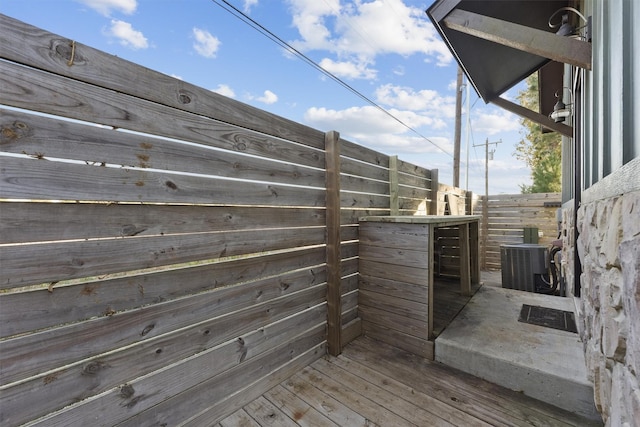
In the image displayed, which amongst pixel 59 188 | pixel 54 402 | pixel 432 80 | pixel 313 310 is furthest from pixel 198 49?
pixel 432 80

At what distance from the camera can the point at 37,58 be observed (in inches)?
40.3

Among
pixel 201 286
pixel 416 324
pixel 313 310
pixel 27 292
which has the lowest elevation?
pixel 416 324

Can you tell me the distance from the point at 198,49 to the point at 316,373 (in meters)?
4.64

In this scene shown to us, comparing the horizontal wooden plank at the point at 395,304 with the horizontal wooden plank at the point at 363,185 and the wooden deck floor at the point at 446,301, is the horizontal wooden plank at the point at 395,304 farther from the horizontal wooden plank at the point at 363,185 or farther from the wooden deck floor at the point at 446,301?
the horizontal wooden plank at the point at 363,185

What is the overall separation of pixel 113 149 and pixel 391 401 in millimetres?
2113

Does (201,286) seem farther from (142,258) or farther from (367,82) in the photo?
(367,82)

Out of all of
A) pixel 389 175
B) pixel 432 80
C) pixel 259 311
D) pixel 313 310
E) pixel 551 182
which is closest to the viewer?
pixel 259 311

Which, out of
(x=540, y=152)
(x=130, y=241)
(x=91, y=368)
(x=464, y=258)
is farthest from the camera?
(x=540, y=152)

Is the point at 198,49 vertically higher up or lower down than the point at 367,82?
lower down

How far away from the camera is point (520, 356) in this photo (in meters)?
1.94

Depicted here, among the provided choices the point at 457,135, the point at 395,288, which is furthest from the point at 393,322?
the point at 457,135

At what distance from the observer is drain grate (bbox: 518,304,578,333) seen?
2387 mm

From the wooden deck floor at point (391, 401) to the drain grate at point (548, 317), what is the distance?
0.98m

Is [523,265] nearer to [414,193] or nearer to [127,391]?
[414,193]
